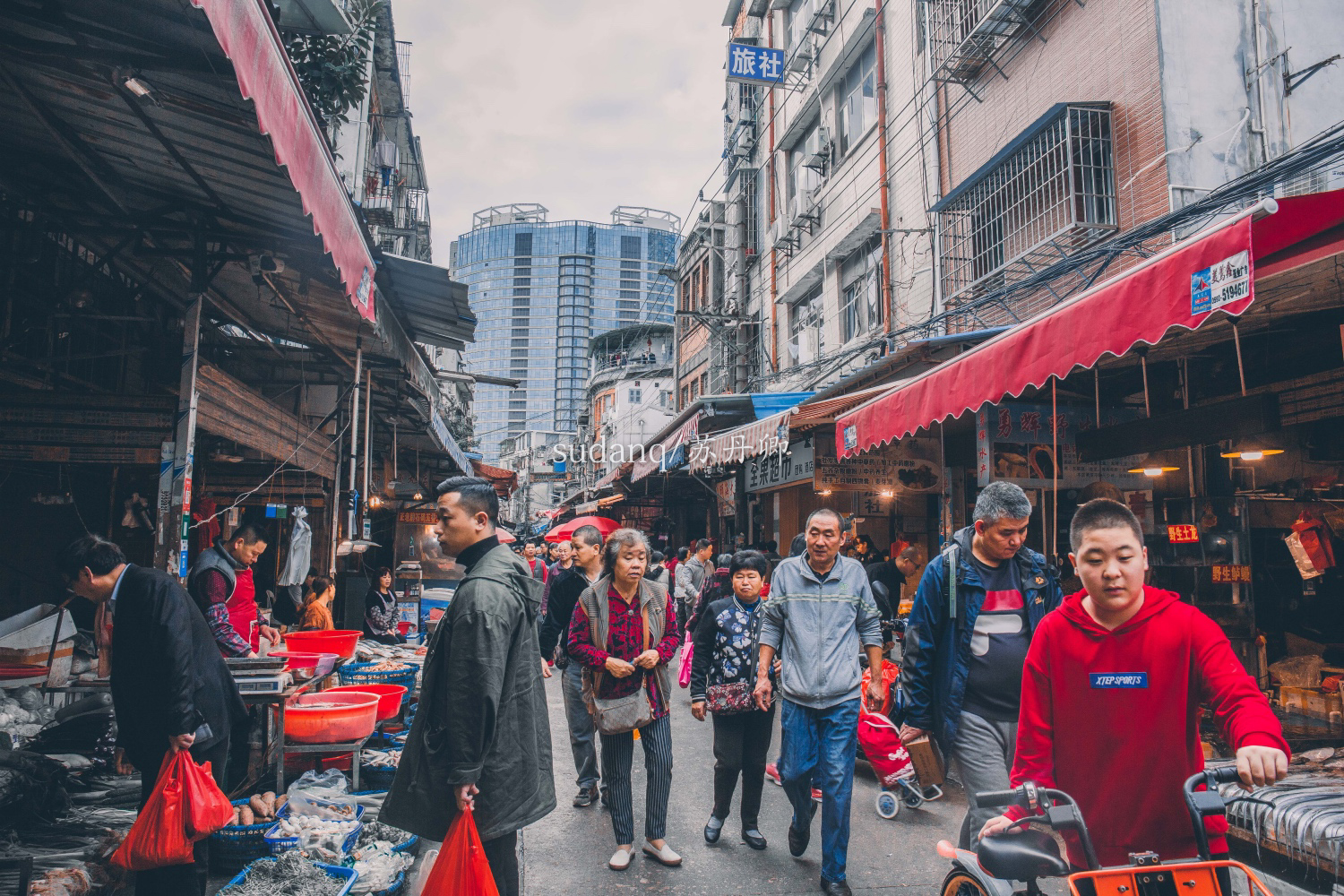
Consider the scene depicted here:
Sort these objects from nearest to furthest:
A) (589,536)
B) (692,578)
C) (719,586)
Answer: (589,536), (719,586), (692,578)

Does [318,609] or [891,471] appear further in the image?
[891,471]

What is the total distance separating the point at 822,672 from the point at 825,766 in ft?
1.61

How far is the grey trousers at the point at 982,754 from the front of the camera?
134 inches

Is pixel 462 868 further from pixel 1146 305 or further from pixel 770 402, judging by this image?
pixel 770 402

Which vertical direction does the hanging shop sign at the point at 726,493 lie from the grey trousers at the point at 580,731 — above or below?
above

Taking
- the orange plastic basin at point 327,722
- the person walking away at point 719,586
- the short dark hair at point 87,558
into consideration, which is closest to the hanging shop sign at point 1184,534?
the person walking away at point 719,586

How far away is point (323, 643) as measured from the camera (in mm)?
6922

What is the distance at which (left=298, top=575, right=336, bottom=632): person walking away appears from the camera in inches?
323

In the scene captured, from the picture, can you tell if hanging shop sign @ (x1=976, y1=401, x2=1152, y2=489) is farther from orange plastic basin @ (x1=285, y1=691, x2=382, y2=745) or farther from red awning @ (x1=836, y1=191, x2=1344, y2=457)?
orange plastic basin @ (x1=285, y1=691, x2=382, y2=745)

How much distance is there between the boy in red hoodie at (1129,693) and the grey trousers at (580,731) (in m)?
3.82

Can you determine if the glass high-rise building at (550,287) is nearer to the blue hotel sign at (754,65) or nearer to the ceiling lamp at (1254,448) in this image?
the blue hotel sign at (754,65)

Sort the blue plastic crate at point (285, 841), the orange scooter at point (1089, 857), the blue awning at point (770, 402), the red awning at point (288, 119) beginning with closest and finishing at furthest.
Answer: the orange scooter at point (1089, 857) → the red awning at point (288, 119) → the blue plastic crate at point (285, 841) → the blue awning at point (770, 402)

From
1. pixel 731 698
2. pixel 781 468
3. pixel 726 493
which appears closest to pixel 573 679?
pixel 731 698

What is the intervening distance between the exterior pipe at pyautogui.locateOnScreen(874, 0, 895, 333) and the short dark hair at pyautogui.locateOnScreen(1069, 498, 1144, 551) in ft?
37.6
